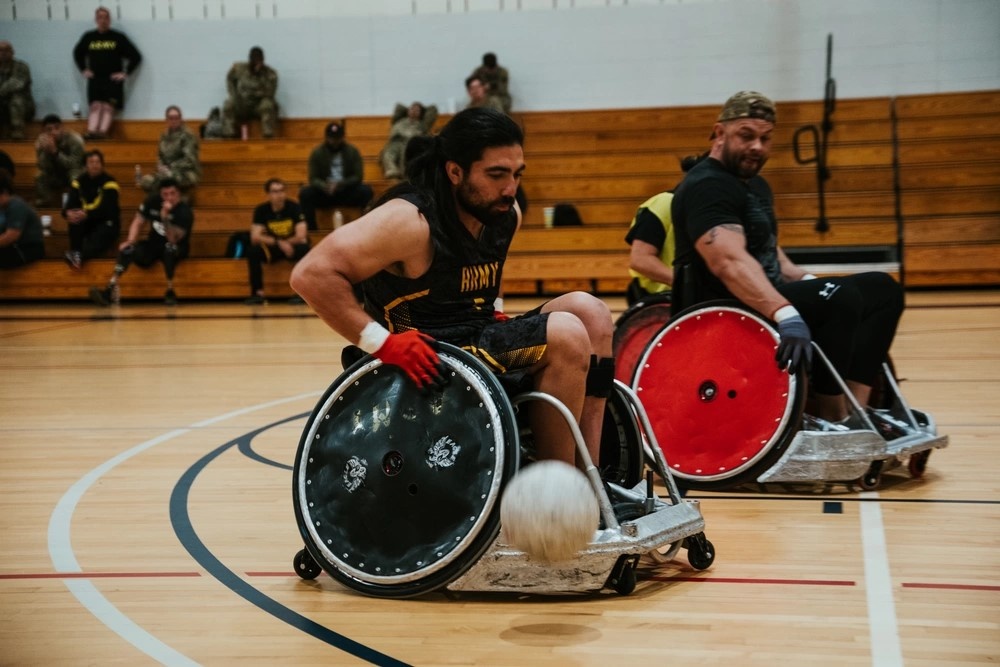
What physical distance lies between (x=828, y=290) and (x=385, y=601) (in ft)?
7.32

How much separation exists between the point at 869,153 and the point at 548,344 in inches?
485

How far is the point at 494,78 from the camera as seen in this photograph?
50.8 ft

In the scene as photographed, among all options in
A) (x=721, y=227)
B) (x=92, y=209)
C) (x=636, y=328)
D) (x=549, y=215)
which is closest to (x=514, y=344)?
(x=721, y=227)

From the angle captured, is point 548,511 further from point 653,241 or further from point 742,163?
point 653,241

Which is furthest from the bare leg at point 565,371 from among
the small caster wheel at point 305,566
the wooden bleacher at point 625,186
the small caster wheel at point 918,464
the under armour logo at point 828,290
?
the wooden bleacher at point 625,186

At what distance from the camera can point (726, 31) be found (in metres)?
15.5

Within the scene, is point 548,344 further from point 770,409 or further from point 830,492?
point 830,492

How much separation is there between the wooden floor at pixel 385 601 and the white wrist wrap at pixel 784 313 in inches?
27.5

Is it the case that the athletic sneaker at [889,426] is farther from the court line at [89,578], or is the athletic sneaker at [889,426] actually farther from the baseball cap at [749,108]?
the court line at [89,578]

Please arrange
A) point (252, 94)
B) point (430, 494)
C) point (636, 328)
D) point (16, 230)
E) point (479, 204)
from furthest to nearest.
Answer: point (252, 94), point (16, 230), point (636, 328), point (479, 204), point (430, 494)

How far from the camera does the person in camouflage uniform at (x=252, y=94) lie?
52.5 ft

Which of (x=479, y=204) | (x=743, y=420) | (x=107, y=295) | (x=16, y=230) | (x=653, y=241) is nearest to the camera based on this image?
(x=479, y=204)

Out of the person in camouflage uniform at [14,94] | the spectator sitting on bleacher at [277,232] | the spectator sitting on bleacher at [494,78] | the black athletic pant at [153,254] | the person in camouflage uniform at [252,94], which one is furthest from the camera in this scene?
the person in camouflage uniform at [14,94]

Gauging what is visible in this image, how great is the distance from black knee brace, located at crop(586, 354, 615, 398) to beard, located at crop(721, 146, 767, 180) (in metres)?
1.62
